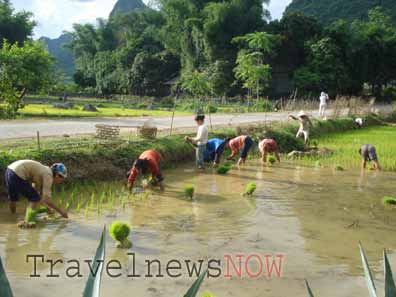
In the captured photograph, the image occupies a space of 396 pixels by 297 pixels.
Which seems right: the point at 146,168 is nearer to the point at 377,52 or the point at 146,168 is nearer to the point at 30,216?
the point at 30,216

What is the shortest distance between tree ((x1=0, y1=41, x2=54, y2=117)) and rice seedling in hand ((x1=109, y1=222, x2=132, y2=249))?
39.7 feet

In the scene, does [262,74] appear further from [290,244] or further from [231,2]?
[290,244]

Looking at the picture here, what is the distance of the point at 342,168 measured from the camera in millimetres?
11688

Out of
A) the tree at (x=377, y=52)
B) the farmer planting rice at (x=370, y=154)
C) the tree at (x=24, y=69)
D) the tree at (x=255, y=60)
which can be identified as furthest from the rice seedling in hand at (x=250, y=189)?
the tree at (x=377, y=52)

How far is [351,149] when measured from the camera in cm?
1450

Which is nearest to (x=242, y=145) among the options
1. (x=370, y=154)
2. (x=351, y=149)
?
(x=370, y=154)

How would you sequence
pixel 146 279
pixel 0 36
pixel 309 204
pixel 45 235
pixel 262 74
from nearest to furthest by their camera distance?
1. pixel 146 279
2. pixel 45 235
3. pixel 309 204
4. pixel 262 74
5. pixel 0 36

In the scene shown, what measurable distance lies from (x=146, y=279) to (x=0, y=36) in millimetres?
34304

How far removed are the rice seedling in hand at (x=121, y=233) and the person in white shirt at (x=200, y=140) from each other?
17.0 feet

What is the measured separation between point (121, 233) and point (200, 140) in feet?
18.1

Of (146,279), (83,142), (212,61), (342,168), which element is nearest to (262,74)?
(212,61)

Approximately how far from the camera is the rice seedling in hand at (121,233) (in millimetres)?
5223

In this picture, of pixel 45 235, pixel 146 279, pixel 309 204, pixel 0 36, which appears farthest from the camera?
pixel 0 36

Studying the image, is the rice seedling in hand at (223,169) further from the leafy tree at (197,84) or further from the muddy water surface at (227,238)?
the leafy tree at (197,84)
